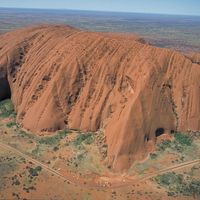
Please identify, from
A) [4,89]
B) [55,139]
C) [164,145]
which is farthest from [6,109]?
[164,145]

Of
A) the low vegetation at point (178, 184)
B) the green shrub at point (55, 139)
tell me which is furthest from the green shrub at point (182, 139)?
the green shrub at point (55, 139)

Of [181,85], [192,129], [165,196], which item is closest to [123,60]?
[181,85]

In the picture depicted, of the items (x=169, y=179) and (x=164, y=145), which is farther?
(x=164, y=145)

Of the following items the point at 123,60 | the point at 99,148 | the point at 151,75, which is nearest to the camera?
the point at 99,148

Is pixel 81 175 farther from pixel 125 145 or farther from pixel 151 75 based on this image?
pixel 151 75

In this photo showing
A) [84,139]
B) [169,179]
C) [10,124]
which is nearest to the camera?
[169,179]

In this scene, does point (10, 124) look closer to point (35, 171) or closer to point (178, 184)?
point (35, 171)

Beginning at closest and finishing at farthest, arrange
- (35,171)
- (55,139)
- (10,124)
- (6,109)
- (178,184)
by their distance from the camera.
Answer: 1. (178,184)
2. (35,171)
3. (55,139)
4. (10,124)
5. (6,109)
